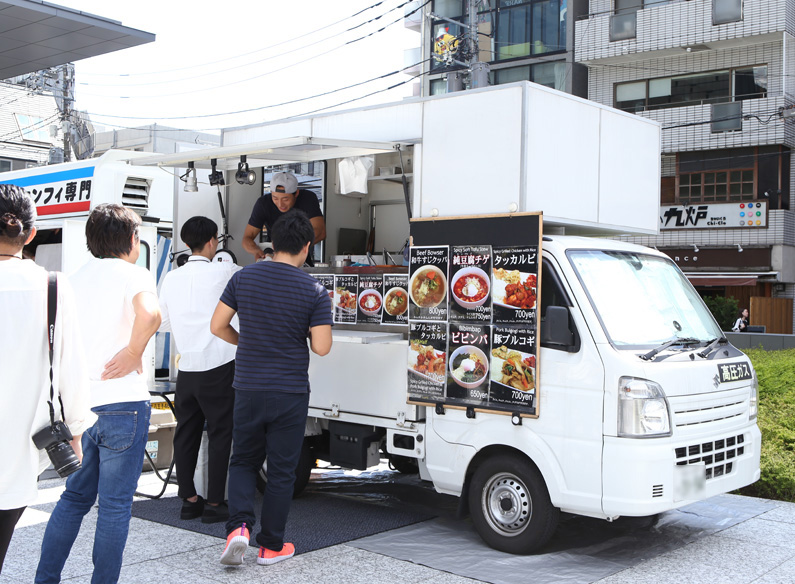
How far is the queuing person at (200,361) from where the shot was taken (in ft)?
19.1

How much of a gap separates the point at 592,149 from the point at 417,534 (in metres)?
3.08

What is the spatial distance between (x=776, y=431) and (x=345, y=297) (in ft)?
15.2

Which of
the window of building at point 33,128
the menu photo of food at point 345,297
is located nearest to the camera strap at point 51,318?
the menu photo of food at point 345,297

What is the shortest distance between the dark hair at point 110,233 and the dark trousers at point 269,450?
4.14 feet

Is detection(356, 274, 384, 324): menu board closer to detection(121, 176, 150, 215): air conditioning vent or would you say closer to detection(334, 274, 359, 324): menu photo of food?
detection(334, 274, 359, 324): menu photo of food

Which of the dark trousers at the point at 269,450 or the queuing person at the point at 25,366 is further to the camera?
the dark trousers at the point at 269,450

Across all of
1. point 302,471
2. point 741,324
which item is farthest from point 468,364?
point 741,324

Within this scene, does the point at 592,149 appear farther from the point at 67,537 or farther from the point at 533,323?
the point at 67,537

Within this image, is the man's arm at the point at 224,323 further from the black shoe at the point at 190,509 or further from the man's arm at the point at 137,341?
the black shoe at the point at 190,509

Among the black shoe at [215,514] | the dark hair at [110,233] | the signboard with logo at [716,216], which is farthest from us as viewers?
the signboard with logo at [716,216]

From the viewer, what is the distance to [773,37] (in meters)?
26.7

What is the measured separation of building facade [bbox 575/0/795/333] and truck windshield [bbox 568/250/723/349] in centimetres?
2177

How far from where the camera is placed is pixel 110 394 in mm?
3928

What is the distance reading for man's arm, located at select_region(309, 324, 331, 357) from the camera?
4934mm
